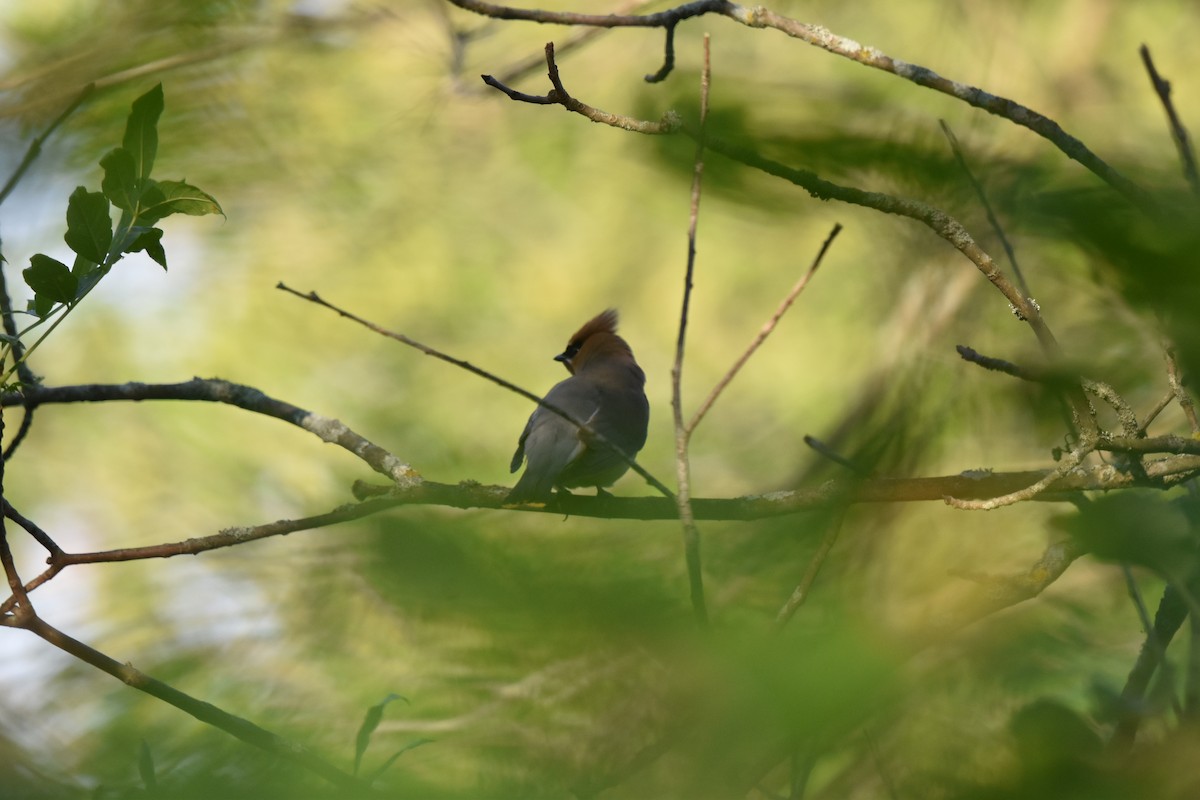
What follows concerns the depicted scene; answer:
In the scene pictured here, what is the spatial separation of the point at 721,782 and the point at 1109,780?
209mm

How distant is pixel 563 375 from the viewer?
6.62 m

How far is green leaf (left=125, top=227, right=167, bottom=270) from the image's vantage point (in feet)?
4.71

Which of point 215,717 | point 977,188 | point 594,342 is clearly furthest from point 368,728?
point 594,342

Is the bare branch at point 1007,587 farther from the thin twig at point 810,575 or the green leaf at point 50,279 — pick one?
the green leaf at point 50,279

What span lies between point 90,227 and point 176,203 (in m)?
0.14

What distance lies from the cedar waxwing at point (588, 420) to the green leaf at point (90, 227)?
1341mm

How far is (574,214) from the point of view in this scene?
7.91 m

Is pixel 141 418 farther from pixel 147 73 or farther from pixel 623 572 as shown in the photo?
pixel 623 572

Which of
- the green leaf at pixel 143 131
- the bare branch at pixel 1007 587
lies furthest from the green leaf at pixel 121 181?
the bare branch at pixel 1007 587

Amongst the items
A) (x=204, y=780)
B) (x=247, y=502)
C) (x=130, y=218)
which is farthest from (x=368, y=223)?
(x=204, y=780)

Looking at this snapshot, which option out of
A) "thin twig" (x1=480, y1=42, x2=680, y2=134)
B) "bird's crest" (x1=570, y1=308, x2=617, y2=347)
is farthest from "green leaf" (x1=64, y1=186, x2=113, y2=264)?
"bird's crest" (x1=570, y1=308, x2=617, y2=347)

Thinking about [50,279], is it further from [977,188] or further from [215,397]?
[215,397]

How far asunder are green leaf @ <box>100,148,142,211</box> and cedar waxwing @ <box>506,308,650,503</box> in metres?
1.36

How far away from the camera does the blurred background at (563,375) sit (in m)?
0.64
